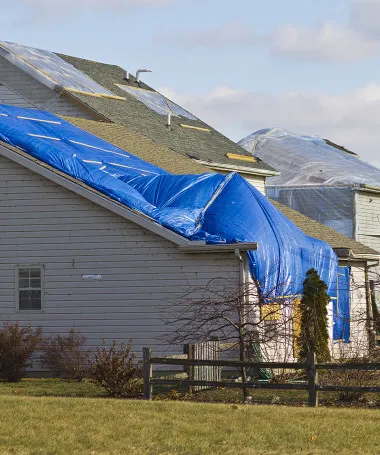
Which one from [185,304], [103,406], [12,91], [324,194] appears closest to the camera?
[103,406]

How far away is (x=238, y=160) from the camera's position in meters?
39.1

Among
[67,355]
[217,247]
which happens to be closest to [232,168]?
[217,247]

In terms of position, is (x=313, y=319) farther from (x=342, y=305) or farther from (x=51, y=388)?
(x=342, y=305)

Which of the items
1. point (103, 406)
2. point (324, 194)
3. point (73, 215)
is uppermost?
point (324, 194)

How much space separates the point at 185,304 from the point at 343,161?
26.2 metres

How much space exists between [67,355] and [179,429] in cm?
920

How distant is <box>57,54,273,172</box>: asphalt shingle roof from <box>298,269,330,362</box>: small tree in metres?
12.2

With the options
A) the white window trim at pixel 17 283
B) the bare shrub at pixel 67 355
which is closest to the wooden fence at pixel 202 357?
the bare shrub at pixel 67 355

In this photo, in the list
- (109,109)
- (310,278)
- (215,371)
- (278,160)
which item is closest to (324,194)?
(278,160)

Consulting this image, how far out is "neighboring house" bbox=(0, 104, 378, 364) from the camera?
24688 mm

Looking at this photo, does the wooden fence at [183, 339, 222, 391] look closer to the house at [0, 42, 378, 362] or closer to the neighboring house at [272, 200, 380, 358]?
the house at [0, 42, 378, 362]

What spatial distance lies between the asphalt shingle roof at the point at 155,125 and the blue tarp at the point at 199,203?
7.48 meters

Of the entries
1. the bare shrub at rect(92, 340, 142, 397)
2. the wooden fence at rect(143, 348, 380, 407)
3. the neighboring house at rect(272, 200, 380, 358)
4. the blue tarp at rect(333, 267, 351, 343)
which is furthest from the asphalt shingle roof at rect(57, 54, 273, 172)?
the wooden fence at rect(143, 348, 380, 407)

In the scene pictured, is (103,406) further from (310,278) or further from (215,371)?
(310,278)
